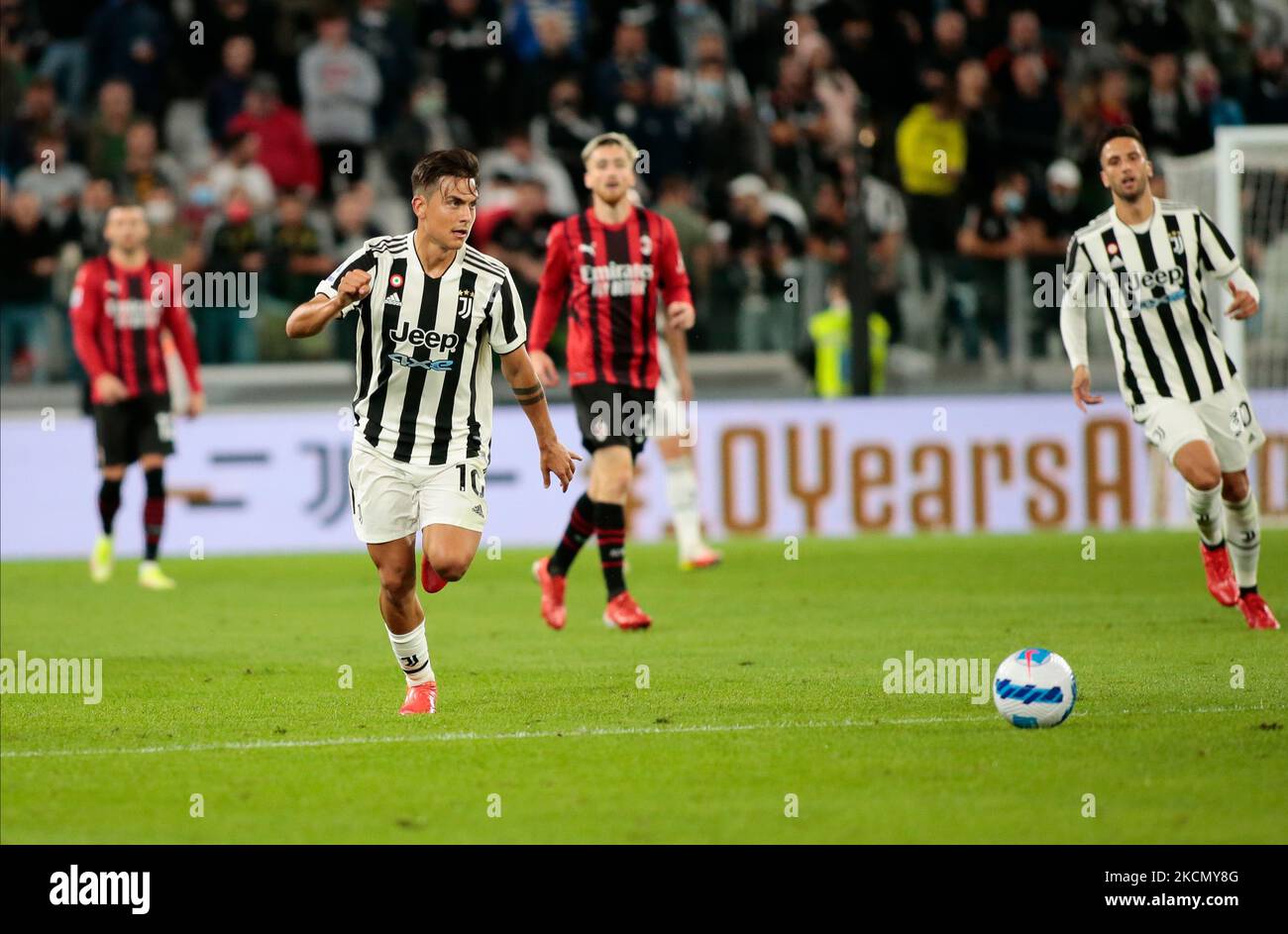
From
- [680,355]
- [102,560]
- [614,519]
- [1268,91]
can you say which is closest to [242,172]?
[102,560]

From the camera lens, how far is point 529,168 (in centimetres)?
1809

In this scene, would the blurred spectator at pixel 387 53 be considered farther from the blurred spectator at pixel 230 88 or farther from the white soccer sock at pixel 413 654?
the white soccer sock at pixel 413 654

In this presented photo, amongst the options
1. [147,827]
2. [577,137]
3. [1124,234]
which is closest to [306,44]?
[577,137]

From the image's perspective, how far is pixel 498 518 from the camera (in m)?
16.0

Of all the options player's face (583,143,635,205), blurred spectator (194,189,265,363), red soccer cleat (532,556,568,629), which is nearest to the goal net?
player's face (583,143,635,205)

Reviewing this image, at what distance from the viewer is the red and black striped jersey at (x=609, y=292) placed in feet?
34.4

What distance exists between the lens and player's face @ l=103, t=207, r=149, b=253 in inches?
526

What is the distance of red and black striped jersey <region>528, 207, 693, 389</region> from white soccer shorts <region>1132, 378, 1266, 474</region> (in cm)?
251

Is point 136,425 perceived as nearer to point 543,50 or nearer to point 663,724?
point 543,50

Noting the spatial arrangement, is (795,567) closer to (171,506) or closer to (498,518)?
(498,518)

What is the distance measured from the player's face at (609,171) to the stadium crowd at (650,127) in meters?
6.07

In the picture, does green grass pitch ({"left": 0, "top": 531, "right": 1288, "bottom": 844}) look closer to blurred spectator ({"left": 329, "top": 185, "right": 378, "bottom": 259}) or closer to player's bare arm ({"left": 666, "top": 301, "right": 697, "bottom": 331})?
player's bare arm ({"left": 666, "top": 301, "right": 697, "bottom": 331})
